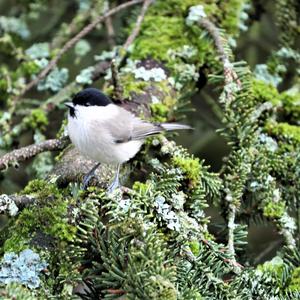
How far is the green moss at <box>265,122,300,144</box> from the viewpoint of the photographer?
244 centimetres

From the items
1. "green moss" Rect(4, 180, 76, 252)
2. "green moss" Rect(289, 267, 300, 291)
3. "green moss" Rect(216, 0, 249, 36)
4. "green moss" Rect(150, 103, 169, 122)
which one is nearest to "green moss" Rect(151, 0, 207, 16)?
"green moss" Rect(216, 0, 249, 36)

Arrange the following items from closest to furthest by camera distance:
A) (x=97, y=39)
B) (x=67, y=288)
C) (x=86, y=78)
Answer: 1. (x=67, y=288)
2. (x=86, y=78)
3. (x=97, y=39)

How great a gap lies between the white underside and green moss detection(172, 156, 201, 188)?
0.34m

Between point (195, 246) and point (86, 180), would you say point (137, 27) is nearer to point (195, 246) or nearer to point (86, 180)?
point (86, 180)

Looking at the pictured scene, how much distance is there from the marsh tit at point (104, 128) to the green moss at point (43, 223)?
0.37m

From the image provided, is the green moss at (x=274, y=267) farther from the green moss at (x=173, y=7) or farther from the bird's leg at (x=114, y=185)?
the green moss at (x=173, y=7)

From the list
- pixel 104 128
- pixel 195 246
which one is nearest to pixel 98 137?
pixel 104 128

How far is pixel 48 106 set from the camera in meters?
2.79

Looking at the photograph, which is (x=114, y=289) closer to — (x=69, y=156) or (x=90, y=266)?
(x=90, y=266)

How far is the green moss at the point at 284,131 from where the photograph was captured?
7.99 feet

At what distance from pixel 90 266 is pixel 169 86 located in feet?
3.74

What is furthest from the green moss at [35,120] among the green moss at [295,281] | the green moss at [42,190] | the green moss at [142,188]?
the green moss at [295,281]

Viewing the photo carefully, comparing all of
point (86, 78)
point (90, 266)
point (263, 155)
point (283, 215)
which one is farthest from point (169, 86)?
point (90, 266)

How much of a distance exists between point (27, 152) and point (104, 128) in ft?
1.24
